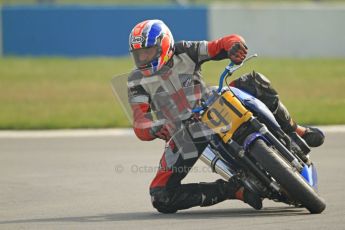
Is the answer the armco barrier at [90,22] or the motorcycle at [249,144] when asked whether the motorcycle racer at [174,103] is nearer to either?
the motorcycle at [249,144]

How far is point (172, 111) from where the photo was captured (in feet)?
22.8

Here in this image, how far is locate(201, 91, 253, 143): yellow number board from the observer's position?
651 centimetres

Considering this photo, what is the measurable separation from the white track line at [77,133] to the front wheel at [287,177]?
538cm

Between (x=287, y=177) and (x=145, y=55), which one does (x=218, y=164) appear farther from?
(x=145, y=55)

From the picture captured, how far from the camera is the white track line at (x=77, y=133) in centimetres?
1184

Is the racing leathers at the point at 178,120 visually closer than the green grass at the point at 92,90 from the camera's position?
Yes

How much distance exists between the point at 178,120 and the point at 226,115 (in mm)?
471

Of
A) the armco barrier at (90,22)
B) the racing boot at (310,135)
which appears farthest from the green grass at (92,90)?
the racing boot at (310,135)

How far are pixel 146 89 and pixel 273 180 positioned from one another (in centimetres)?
119

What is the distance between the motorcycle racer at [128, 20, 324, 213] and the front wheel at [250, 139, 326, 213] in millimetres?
513

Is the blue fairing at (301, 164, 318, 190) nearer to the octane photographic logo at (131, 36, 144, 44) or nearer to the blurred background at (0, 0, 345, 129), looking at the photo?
the octane photographic logo at (131, 36, 144, 44)

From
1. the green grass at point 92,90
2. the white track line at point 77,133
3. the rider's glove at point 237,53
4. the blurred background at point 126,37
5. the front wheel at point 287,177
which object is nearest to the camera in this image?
the front wheel at point 287,177

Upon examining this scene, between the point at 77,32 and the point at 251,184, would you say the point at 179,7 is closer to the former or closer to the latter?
the point at 77,32

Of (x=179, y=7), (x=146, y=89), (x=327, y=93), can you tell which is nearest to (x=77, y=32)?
(x=179, y=7)
